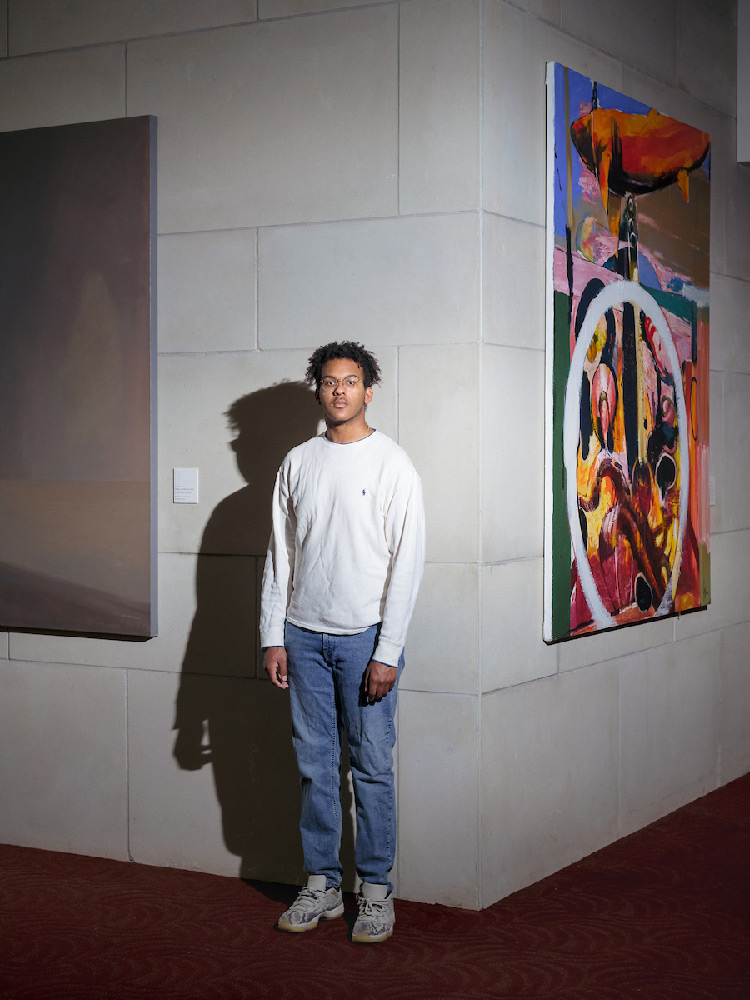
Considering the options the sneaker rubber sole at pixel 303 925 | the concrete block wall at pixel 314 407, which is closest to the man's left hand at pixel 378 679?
the concrete block wall at pixel 314 407

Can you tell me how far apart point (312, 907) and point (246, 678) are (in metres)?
0.89

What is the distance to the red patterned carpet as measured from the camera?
3662mm

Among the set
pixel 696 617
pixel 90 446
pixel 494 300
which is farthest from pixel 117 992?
pixel 696 617

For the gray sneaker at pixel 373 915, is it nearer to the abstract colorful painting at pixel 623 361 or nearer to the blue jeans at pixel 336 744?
the blue jeans at pixel 336 744

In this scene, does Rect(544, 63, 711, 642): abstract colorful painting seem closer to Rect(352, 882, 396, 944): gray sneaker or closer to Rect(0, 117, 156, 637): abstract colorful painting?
Rect(352, 882, 396, 944): gray sneaker

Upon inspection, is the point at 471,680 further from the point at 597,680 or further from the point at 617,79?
the point at 617,79

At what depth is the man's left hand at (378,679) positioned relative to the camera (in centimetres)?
396

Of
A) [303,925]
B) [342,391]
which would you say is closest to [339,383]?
[342,391]

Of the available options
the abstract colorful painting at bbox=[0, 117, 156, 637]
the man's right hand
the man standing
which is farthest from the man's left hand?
the abstract colorful painting at bbox=[0, 117, 156, 637]

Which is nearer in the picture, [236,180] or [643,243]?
[236,180]

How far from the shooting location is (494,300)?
4355 mm

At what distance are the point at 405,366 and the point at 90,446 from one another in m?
1.27

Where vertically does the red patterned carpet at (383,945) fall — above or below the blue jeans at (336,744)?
below

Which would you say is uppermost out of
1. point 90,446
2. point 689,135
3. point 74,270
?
point 689,135
